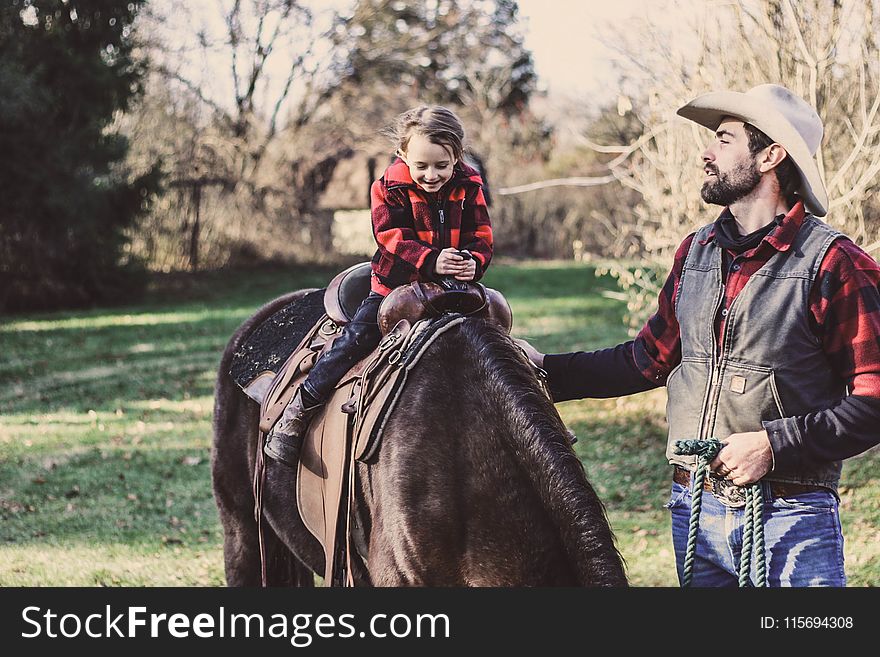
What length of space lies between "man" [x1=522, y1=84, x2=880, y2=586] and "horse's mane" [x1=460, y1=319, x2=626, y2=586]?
1.38 ft

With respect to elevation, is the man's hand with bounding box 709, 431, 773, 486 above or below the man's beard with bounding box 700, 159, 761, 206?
below

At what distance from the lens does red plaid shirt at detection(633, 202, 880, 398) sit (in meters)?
2.36

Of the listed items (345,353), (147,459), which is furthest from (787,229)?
(147,459)

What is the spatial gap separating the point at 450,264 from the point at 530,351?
16.5 inches

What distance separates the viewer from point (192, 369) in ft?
40.3

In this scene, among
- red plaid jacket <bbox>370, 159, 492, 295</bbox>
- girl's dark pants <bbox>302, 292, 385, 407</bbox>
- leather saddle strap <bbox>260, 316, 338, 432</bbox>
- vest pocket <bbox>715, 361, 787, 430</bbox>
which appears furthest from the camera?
leather saddle strap <bbox>260, 316, 338, 432</bbox>

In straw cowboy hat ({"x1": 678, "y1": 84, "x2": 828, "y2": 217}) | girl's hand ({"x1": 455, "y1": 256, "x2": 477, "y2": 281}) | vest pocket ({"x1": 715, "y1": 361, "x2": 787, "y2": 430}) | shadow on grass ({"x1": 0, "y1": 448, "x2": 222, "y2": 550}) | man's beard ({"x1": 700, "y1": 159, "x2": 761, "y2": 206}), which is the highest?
straw cowboy hat ({"x1": 678, "y1": 84, "x2": 828, "y2": 217})

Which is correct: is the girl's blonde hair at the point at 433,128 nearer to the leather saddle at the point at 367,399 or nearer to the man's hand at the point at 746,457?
the leather saddle at the point at 367,399

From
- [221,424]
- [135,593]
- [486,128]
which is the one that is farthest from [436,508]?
[486,128]

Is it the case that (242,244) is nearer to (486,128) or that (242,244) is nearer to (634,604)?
(486,128)

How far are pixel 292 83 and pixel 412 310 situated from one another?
2566cm

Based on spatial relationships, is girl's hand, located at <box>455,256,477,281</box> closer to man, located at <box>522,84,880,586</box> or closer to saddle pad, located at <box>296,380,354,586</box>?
saddle pad, located at <box>296,380,354,586</box>

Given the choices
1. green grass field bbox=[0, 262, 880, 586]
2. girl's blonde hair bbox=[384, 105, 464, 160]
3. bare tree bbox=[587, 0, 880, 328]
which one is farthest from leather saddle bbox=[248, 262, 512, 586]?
bare tree bbox=[587, 0, 880, 328]

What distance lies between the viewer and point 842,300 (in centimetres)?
239
